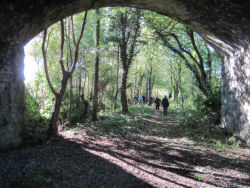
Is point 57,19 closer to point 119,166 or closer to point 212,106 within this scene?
point 119,166

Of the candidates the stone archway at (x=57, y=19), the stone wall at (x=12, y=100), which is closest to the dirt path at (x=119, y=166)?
the stone wall at (x=12, y=100)

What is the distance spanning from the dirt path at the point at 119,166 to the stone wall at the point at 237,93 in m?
1.33

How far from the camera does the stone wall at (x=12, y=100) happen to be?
3344mm

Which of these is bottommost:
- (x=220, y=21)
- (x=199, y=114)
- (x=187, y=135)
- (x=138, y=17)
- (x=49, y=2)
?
(x=187, y=135)

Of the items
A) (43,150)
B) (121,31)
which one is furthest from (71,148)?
(121,31)

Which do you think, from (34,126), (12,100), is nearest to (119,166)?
(12,100)

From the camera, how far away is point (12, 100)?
11.9ft

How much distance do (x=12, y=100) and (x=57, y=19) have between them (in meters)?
2.28

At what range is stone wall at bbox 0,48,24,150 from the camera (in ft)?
11.0

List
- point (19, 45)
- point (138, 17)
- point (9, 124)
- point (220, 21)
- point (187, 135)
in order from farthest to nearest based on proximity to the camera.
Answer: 1. point (138, 17)
2. point (187, 135)
3. point (220, 21)
4. point (9, 124)
5. point (19, 45)

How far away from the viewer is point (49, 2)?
321cm

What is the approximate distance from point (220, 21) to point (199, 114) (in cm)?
652

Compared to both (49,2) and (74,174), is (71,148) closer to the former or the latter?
(74,174)

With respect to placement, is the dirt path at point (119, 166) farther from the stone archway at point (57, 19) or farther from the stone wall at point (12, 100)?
the stone archway at point (57, 19)
